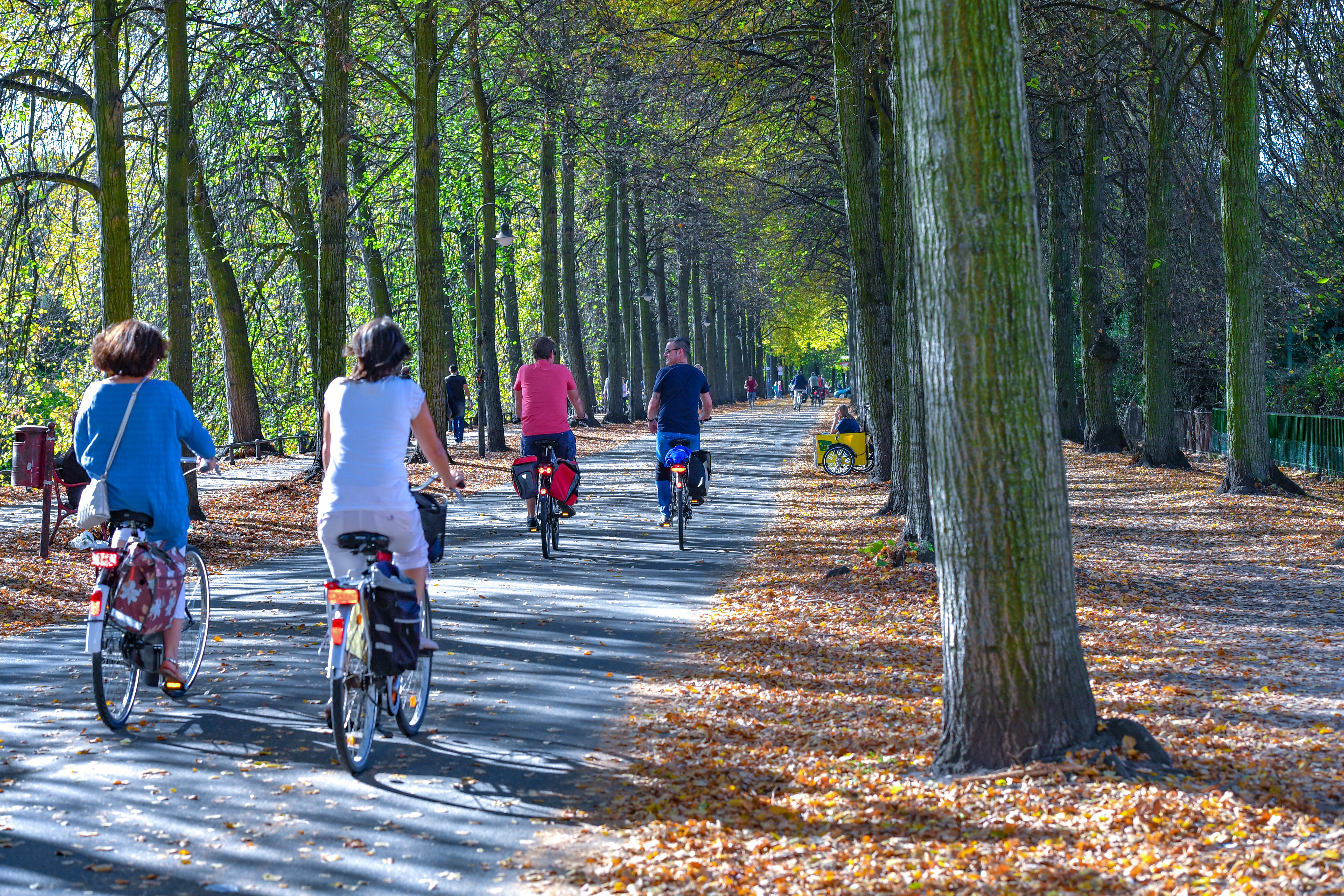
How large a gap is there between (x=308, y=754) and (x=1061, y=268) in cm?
2154

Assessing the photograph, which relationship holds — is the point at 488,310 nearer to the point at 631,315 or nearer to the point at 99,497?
the point at 631,315

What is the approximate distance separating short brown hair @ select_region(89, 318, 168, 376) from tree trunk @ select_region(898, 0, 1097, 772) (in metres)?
3.62

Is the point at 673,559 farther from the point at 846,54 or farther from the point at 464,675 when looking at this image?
the point at 846,54

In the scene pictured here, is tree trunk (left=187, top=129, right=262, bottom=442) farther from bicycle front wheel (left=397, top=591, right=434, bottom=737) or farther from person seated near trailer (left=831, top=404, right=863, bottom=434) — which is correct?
bicycle front wheel (left=397, top=591, right=434, bottom=737)

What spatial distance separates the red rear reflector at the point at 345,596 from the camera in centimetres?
512

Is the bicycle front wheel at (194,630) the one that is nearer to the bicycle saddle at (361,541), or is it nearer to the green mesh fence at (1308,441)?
the bicycle saddle at (361,541)

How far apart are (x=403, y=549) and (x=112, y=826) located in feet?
5.02

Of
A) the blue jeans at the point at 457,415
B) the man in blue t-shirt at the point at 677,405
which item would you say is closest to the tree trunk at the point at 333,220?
the man in blue t-shirt at the point at 677,405

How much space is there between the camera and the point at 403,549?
543 cm

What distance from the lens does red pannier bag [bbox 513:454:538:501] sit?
39.2 feet

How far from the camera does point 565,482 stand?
1200 cm

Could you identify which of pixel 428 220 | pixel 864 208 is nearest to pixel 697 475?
pixel 864 208

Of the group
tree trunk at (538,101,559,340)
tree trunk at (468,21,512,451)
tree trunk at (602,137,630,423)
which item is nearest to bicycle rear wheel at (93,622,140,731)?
tree trunk at (468,21,512,451)

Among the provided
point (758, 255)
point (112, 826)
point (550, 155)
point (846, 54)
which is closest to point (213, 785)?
point (112, 826)
